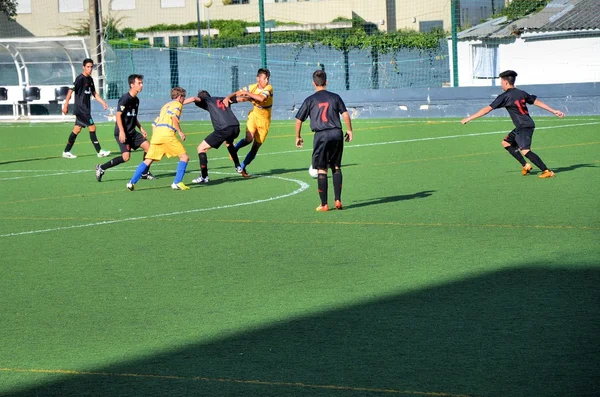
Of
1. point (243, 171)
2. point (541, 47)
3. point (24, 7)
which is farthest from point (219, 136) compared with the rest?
point (24, 7)

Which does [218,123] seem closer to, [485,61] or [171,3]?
[485,61]

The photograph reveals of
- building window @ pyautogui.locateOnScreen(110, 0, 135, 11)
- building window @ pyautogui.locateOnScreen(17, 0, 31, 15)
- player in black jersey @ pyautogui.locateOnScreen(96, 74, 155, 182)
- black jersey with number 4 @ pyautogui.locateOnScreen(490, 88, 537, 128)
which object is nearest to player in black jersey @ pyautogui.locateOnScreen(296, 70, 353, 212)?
black jersey with number 4 @ pyautogui.locateOnScreen(490, 88, 537, 128)

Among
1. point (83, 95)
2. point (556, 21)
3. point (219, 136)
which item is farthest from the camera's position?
point (556, 21)

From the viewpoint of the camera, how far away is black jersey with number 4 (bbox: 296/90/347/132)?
485 inches

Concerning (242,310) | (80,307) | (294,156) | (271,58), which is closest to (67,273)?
(80,307)

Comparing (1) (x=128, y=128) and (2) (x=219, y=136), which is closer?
(2) (x=219, y=136)

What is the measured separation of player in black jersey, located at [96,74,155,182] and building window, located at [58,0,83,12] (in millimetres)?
58050

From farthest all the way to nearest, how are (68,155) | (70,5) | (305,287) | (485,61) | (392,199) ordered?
(70,5), (485,61), (68,155), (392,199), (305,287)

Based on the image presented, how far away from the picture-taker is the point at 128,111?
1658 centimetres

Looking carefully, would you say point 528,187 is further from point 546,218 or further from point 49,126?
point 49,126

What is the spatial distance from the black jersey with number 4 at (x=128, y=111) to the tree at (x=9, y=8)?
55650 millimetres

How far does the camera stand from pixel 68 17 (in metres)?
72.8

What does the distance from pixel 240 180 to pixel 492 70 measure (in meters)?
35.3

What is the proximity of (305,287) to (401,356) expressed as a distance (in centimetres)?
214
